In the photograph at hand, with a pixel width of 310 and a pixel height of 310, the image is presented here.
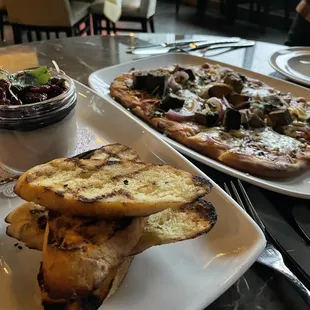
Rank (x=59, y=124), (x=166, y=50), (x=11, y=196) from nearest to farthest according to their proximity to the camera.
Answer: (x=11, y=196) < (x=59, y=124) < (x=166, y=50)

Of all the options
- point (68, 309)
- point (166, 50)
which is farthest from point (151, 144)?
point (166, 50)

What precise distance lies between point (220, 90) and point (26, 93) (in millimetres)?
832

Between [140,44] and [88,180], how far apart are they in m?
1.71

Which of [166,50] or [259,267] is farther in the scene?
[166,50]

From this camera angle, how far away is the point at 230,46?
7.70ft

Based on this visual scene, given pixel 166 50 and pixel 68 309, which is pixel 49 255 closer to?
pixel 68 309

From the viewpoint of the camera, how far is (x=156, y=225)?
2.60 ft

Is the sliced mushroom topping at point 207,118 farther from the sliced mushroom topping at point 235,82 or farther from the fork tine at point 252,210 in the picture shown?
the fork tine at point 252,210

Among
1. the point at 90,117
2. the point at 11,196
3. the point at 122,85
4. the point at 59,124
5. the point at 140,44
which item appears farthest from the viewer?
the point at 140,44

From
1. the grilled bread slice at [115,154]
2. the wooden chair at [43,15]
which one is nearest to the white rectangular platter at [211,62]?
the grilled bread slice at [115,154]

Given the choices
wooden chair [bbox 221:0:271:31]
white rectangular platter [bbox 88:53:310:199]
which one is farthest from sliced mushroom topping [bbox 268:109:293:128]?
wooden chair [bbox 221:0:271:31]

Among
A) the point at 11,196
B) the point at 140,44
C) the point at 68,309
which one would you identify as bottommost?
the point at 140,44

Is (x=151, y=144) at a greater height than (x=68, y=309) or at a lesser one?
lesser

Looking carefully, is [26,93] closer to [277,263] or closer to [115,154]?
[115,154]
